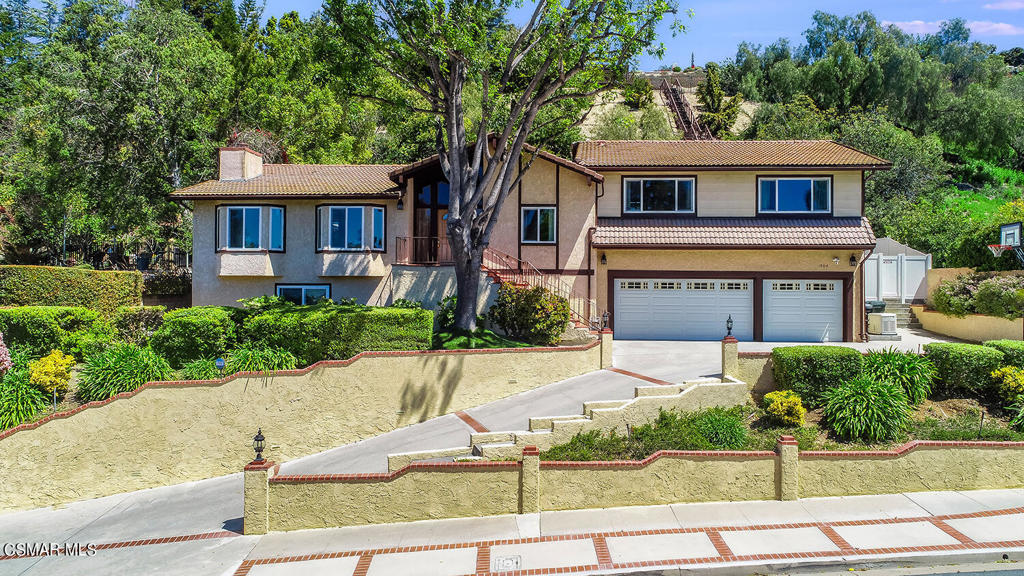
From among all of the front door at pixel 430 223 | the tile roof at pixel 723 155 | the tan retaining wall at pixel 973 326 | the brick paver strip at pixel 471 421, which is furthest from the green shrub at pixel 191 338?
the tan retaining wall at pixel 973 326

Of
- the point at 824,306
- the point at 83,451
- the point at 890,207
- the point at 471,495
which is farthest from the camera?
the point at 890,207

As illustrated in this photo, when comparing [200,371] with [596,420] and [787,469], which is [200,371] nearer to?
[596,420]

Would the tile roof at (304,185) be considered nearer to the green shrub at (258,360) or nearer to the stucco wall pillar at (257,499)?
the green shrub at (258,360)

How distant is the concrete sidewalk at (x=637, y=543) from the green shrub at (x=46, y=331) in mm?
8098

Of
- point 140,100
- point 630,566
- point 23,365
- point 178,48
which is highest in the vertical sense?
point 178,48

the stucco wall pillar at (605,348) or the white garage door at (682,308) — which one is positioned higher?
the white garage door at (682,308)

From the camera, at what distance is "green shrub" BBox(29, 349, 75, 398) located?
1472 centimetres

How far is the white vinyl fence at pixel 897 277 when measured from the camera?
2445 cm

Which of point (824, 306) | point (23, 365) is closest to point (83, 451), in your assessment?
point (23, 365)

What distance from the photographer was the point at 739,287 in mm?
21406

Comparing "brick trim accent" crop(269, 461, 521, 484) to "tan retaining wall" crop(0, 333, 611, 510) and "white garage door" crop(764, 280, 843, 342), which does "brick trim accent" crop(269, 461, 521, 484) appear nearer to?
"tan retaining wall" crop(0, 333, 611, 510)

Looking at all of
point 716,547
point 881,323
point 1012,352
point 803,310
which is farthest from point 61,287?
point 881,323

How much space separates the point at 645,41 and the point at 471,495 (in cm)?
1183

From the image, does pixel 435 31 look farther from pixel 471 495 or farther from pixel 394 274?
pixel 471 495
